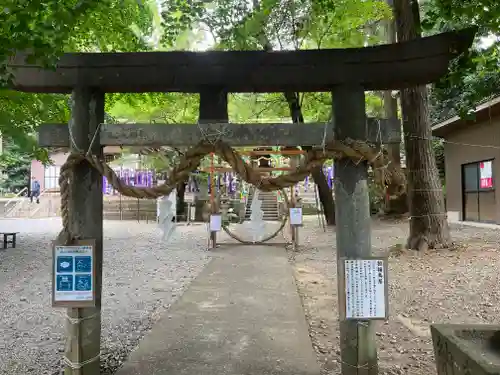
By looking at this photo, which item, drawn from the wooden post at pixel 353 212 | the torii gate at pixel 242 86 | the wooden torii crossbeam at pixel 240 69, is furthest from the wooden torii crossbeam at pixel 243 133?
the wooden torii crossbeam at pixel 240 69

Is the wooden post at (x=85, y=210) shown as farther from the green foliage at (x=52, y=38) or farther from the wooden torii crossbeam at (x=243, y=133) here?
the green foliage at (x=52, y=38)

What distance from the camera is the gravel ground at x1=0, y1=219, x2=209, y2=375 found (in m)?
4.48

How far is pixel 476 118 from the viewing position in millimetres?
13227

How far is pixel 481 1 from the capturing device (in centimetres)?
377

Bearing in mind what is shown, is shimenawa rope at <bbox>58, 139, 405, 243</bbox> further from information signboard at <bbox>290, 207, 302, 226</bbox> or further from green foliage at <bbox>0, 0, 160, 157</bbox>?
information signboard at <bbox>290, 207, 302, 226</bbox>

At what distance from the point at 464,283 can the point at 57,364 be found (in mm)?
5925

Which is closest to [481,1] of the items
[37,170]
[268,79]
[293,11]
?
[268,79]

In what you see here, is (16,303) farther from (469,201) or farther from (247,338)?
(469,201)

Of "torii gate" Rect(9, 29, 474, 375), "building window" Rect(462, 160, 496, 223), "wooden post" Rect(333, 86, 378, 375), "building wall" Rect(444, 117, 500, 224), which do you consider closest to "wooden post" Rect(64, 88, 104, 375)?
"torii gate" Rect(9, 29, 474, 375)

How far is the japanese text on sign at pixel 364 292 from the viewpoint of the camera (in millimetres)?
3221

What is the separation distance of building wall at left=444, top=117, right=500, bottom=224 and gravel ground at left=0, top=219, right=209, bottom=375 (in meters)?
8.86

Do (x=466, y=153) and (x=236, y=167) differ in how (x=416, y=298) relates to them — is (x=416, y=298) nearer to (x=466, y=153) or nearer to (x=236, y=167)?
Answer: (x=236, y=167)

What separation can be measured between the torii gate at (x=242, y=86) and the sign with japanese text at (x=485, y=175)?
12.2 metres

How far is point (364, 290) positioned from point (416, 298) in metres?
3.48
